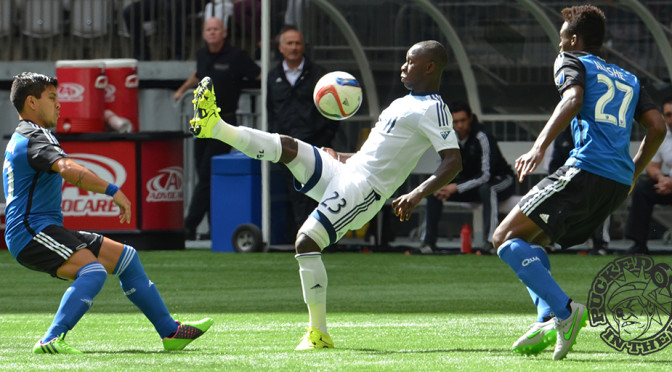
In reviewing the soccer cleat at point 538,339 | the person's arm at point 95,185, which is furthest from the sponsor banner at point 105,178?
the soccer cleat at point 538,339

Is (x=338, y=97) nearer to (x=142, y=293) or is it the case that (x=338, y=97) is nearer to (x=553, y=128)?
(x=142, y=293)

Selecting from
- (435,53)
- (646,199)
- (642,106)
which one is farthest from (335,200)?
(646,199)

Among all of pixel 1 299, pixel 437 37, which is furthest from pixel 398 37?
pixel 1 299

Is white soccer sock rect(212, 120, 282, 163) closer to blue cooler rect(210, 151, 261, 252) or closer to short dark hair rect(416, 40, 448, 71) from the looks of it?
short dark hair rect(416, 40, 448, 71)

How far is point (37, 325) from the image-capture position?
8289mm

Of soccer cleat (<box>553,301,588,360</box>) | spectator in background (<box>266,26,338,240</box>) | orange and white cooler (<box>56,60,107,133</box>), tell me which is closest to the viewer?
soccer cleat (<box>553,301,588,360</box>)

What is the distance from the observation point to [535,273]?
628 centimetres

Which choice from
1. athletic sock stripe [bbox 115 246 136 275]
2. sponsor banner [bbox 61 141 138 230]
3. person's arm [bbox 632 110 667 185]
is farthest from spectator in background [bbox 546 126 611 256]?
athletic sock stripe [bbox 115 246 136 275]

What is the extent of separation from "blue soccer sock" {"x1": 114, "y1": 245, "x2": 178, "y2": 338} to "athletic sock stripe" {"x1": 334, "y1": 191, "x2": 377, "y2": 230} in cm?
104

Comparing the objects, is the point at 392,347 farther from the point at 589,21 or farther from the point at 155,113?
the point at 155,113

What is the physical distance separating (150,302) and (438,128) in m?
1.81

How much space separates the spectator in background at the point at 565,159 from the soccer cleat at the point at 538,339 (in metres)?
7.60

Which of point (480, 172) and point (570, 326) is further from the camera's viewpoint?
point (480, 172)

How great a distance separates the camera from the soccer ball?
8031 millimetres
